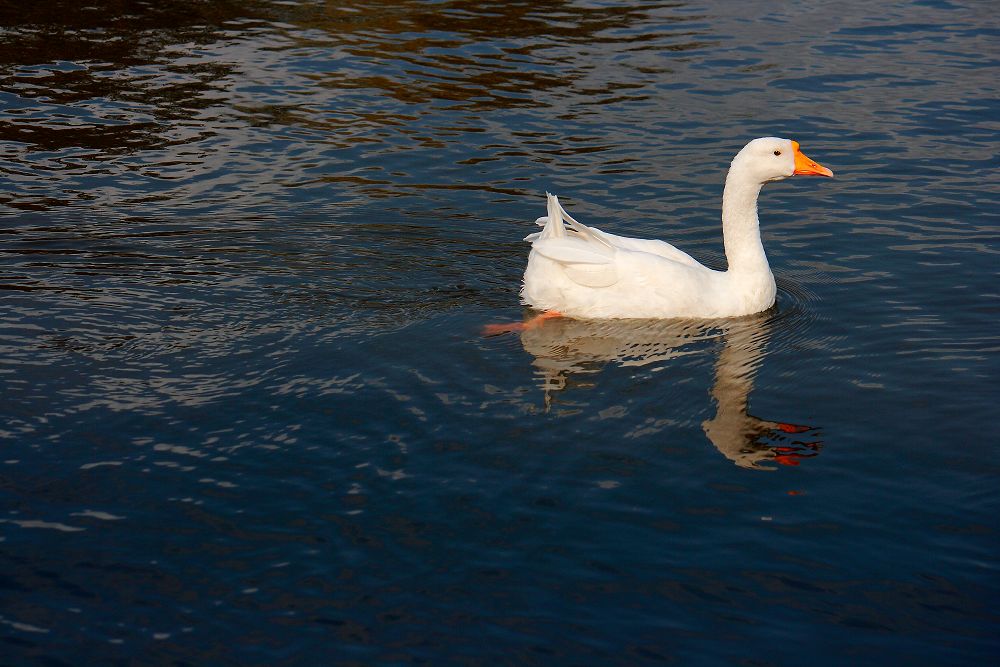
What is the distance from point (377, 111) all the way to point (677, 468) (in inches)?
341

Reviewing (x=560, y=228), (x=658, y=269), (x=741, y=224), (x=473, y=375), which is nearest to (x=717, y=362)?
(x=658, y=269)

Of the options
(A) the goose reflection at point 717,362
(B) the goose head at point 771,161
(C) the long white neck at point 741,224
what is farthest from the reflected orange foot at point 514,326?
(B) the goose head at point 771,161

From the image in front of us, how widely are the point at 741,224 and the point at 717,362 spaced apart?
1.58 metres

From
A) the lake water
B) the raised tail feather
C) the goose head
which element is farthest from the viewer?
the goose head

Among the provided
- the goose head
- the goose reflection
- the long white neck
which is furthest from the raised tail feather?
the goose head

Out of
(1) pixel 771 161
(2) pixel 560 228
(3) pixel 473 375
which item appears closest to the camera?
(3) pixel 473 375

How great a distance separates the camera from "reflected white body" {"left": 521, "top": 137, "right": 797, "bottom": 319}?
8.85 m

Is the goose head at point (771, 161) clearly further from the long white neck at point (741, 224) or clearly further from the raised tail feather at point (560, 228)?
the raised tail feather at point (560, 228)

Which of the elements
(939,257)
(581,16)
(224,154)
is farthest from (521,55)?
(939,257)

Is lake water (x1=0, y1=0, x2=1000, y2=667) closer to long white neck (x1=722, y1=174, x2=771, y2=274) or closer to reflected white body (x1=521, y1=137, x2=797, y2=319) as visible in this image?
reflected white body (x1=521, y1=137, x2=797, y2=319)

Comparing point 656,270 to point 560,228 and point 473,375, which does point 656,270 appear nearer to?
point 560,228

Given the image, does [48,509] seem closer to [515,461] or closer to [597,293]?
[515,461]

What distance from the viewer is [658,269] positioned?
8.80 metres

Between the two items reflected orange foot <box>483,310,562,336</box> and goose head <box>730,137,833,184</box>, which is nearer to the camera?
reflected orange foot <box>483,310,562,336</box>
